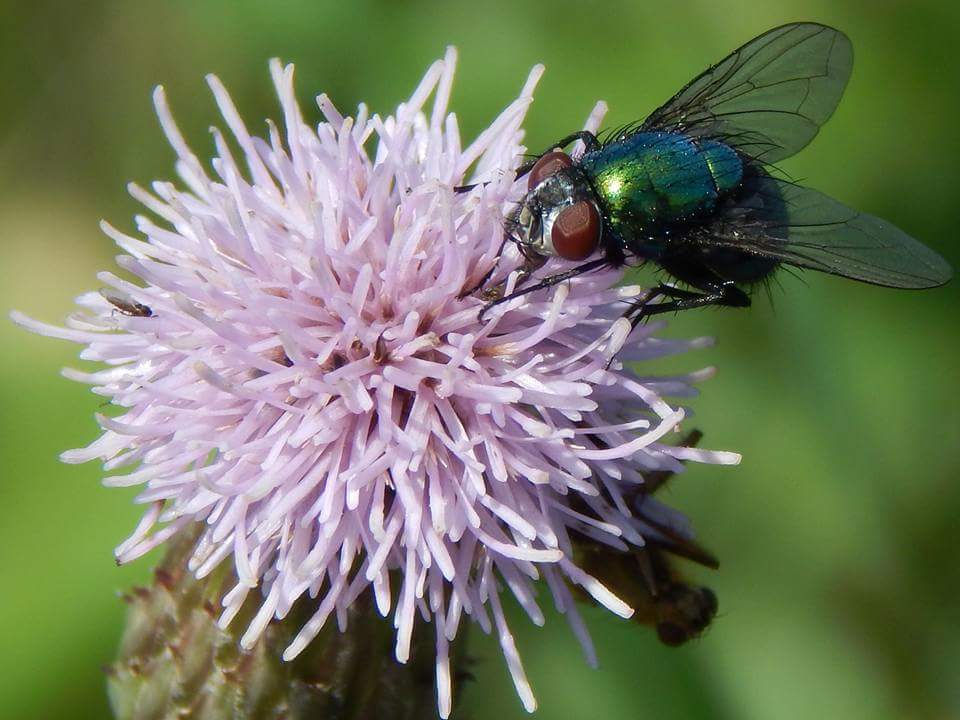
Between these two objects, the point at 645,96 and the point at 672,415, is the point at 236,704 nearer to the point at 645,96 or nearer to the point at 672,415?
the point at 672,415

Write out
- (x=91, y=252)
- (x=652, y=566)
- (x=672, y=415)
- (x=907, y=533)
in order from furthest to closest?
(x=91, y=252)
(x=907, y=533)
(x=652, y=566)
(x=672, y=415)

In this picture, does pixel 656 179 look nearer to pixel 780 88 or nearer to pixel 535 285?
pixel 535 285

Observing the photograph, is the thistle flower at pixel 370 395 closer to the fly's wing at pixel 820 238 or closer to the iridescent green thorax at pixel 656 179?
the iridescent green thorax at pixel 656 179

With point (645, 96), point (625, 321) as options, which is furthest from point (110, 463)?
point (645, 96)

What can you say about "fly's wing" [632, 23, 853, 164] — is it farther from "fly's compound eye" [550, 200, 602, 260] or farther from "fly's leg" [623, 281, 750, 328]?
"fly's compound eye" [550, 200, 602, 260]

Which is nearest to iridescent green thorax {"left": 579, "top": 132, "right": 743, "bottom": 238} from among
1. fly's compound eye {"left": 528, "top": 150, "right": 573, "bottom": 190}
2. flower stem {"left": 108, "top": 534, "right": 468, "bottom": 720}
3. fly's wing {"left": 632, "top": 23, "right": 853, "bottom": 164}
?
fly's compound eye {"left": 528, "top": 150, "right": 573, "bottom": 190}
